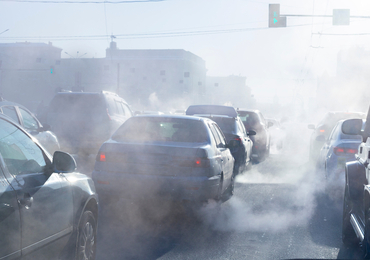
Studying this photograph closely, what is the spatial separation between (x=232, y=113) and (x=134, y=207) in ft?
25.5

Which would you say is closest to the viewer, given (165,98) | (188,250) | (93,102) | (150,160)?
(188,250)

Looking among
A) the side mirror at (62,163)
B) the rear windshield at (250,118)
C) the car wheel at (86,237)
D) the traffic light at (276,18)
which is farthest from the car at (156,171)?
the traffic light at (276,18)

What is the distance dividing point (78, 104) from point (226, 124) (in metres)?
4.01

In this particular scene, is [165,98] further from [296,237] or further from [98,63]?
[296,237]

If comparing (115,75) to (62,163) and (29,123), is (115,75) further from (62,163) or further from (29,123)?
(62,163)

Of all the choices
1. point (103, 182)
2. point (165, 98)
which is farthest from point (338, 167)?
point (165, 98)

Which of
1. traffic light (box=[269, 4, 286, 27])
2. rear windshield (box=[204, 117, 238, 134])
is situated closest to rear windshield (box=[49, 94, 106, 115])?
rear windshield (box=[204, 117, 238, 134])

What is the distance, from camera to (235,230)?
6.15 m

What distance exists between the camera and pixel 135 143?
6449 millimetres

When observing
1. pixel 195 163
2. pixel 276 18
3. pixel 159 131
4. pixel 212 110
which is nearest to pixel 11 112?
pixel 159 131

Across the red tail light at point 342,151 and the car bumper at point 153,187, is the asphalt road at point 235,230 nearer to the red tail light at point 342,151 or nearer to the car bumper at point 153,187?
the car bumper at point 153,187

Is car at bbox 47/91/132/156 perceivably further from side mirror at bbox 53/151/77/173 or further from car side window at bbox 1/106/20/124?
side mirror at bbox 53/151/77/173

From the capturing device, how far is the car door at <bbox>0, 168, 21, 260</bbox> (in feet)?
8.50

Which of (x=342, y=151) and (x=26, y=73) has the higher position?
(x=342, y=151)
